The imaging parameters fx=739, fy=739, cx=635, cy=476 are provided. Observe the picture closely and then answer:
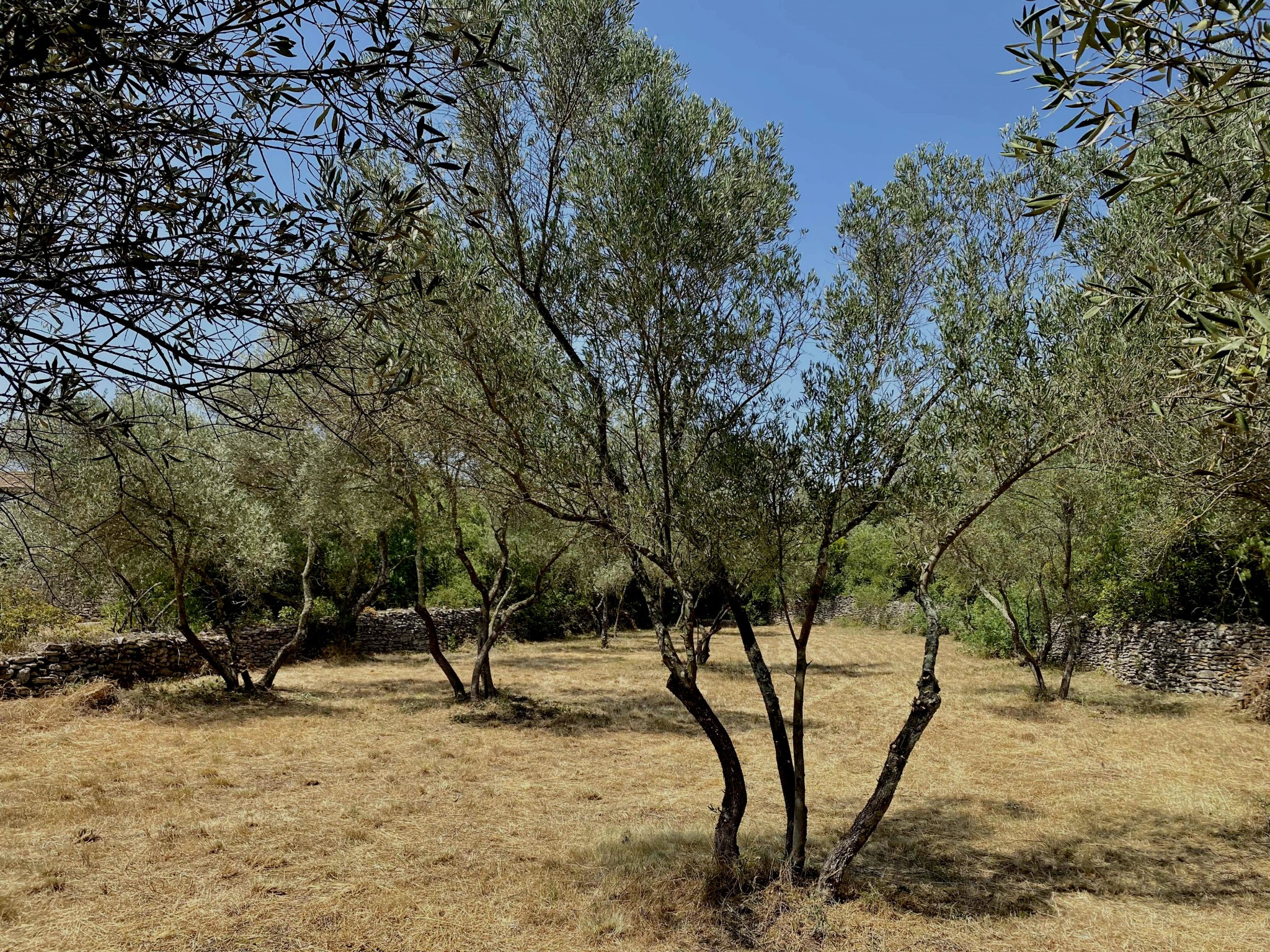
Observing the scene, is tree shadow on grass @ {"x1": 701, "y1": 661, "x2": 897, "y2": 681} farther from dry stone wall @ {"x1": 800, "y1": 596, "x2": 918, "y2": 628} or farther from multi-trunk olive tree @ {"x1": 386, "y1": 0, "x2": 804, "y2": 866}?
multi-trunk olive tree @ {"x1": 386, "y1": 0, "x2": 804, "y2": 866}

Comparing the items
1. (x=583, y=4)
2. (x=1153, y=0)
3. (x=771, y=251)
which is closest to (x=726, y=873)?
(x=771, y=251)

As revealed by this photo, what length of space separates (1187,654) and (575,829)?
63.0 ft

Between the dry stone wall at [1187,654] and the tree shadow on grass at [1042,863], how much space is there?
10971 mm

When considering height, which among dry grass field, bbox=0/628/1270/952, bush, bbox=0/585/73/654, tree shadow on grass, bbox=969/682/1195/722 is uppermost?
bush, bbox=0/585/73/654

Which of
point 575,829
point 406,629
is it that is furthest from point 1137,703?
point 406,629

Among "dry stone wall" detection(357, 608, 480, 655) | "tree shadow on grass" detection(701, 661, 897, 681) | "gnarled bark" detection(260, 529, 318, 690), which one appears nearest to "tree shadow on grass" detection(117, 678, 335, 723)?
"gnarled bark" detection(260, 529, 318, 690)

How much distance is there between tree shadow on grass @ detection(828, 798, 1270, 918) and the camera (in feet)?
25.8

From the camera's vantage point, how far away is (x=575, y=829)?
9828mm

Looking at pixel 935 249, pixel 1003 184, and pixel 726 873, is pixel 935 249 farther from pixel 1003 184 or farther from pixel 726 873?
pixel 726 873

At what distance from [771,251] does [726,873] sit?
676 centimetres

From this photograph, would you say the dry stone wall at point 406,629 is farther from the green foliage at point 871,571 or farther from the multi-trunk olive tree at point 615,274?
the green foliage at point 871,571

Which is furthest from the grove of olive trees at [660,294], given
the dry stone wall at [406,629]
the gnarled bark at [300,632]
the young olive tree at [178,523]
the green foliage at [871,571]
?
the green foliage at [871,571]

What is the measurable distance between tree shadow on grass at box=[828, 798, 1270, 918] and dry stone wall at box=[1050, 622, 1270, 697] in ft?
36.0

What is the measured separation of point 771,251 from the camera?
330 inches
